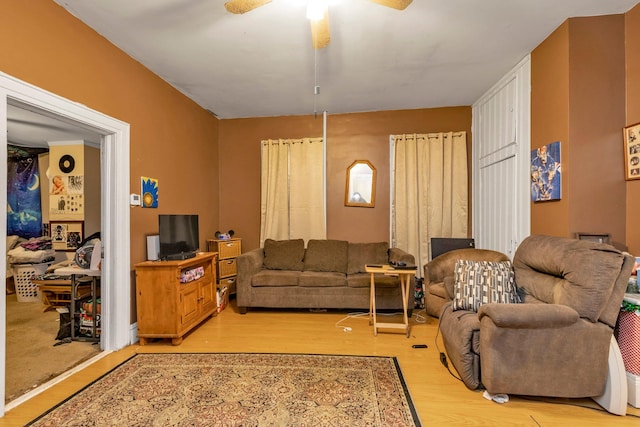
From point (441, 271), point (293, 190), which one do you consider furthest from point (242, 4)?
point (441, 271)

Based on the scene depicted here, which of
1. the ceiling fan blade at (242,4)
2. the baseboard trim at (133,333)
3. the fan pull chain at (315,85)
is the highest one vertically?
the fan pull chain at (315,85)

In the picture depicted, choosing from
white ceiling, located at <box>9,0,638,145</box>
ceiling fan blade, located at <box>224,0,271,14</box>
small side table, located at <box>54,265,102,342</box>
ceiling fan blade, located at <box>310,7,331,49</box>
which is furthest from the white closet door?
small side table, located at <box>54,265,102,342</box>

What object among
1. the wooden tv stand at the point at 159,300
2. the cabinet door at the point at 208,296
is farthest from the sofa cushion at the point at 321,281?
the wooden tv stand at the point at 159,300

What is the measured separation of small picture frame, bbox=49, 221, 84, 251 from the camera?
4.90 meters

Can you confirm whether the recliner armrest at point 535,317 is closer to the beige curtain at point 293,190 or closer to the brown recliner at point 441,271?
the brown recliner at point 441,271

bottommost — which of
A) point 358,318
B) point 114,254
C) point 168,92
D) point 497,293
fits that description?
point 358,318

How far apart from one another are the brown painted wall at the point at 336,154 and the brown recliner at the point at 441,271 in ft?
3.43

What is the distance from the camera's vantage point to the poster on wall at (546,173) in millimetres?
2621

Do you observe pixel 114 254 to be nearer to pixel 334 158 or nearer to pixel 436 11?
pixel 334 158

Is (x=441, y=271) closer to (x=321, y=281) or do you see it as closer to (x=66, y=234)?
(x=321, y=281)

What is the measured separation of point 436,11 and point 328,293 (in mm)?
3023

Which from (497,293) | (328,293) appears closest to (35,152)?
(328,293)

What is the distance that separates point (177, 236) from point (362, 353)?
222cm

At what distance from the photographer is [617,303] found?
6.23 ft
